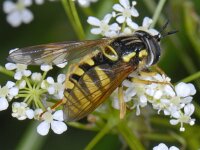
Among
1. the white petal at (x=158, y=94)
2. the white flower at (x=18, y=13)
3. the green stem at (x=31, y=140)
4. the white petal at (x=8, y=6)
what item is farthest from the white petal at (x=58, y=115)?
the white petal at (x=8, y=6)

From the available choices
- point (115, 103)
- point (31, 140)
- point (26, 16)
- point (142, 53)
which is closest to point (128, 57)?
point (142, 53)

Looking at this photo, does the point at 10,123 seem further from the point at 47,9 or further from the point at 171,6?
the point at 171,6

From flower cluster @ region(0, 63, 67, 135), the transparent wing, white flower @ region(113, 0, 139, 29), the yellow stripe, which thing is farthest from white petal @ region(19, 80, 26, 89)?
white flower @ region(113, 0, 139, 29)

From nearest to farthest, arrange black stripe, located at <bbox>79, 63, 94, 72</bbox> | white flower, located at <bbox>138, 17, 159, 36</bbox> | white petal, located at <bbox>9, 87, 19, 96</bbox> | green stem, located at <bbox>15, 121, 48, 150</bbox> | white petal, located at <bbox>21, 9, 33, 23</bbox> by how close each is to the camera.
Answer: black stripe, located at <bbox>79, 63, 94, 72</bbox> → white petal, located at <bbox>9, 87, 19, 96</bbox> → white flower, located at <bbox>138, 17, 159, 36</bbox> → green stem, located at <bbox>15, 121, 48, 150</bbox> → white petal, located at <bbox>21, 9, 33, 23</bbox>

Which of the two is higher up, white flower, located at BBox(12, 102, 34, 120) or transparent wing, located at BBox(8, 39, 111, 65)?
transparent wing, located at BBox(8, 39, 111, 65)

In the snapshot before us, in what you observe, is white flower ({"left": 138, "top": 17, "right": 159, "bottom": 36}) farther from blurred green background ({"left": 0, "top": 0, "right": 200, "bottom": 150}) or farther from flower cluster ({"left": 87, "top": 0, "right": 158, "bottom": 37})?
blurred green background ({"left": 0, "top": 0, "right": 200, "bottom": 150})

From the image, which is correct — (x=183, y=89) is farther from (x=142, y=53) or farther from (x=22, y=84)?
(x=22, y=84)
